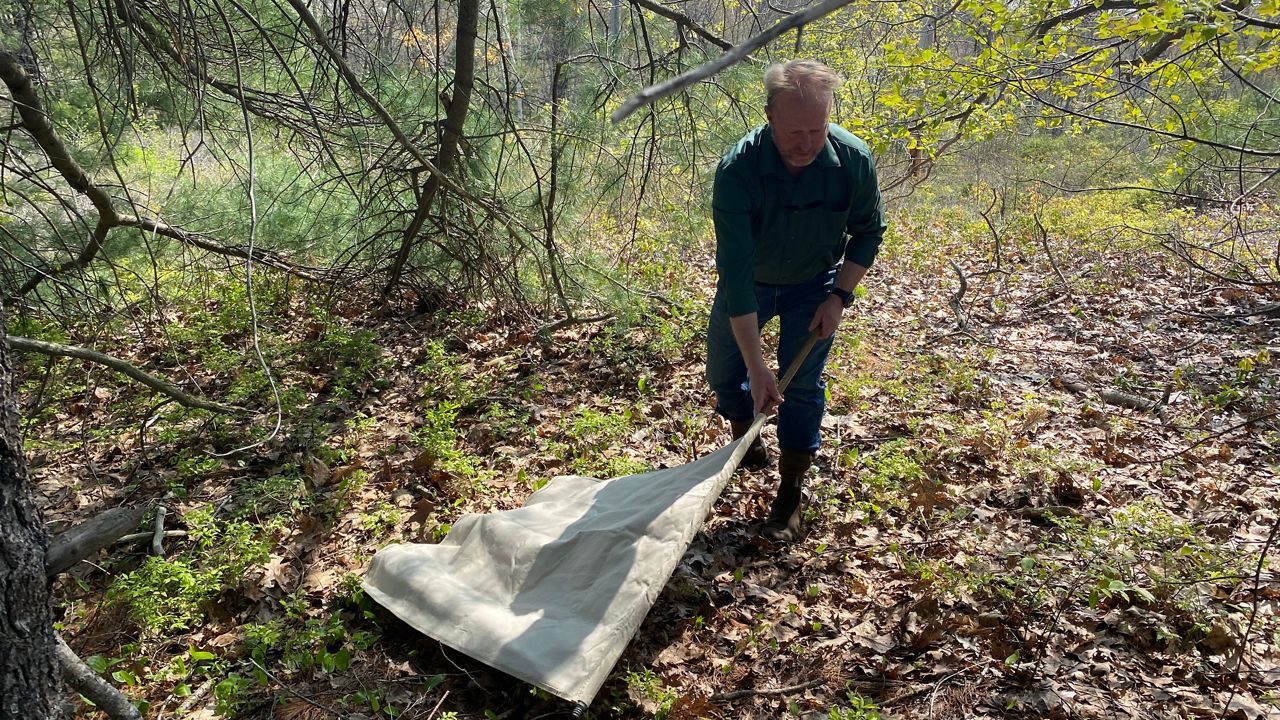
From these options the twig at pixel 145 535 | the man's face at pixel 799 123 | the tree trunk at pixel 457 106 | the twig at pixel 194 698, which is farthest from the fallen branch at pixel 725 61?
the tree trunk at pixel 457 106

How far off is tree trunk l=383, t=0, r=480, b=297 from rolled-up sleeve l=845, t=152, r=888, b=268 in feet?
8.23

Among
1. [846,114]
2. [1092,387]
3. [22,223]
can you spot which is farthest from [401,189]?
[1092,387]

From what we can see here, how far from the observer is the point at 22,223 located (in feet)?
14.7

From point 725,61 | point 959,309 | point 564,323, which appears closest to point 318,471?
point 564,323

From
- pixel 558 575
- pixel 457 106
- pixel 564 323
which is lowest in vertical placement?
pixel 558 575

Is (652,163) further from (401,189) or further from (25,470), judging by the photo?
(25,470)

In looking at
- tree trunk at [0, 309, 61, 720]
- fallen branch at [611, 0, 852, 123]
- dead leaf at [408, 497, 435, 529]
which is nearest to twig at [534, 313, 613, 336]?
dead leaf at [408, 497, 435, 529]

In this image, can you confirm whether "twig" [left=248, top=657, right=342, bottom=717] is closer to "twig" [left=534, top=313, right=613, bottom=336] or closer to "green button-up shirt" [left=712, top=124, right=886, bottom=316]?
"green button-up shirt" [left=712, top=124, right=886, bottom=316]

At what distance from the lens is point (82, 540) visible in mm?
1640

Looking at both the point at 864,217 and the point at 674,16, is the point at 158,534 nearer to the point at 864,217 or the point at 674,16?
the point at 864,217

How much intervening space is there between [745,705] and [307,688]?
1.46 meters

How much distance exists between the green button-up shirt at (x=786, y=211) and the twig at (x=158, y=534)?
251 centimetres

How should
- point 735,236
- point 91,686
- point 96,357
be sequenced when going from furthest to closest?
point 96,357 → point 735,236 → point 91,686

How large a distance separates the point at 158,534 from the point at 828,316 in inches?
115
